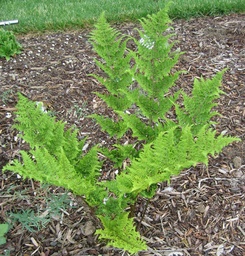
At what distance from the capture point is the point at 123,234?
2203 millimetres

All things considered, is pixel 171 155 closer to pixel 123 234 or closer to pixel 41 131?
pixel 123 234

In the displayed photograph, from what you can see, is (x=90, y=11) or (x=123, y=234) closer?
(x=123, y=234)

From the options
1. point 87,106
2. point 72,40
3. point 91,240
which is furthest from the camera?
point 72,40

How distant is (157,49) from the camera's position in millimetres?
2486

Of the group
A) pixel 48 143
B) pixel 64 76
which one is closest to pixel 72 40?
pixel 64 76

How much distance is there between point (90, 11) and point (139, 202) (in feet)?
10.6

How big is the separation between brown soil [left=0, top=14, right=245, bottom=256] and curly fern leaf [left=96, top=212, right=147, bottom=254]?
0.41 metres

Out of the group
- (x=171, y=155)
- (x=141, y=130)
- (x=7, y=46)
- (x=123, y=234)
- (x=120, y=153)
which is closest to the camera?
(x=171, y=155)

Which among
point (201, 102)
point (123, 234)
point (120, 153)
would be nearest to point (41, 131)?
point (120, 153)

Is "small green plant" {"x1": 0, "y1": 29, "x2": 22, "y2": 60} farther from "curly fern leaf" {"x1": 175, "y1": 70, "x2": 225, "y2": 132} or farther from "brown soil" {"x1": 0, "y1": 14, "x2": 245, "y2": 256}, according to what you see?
"curly fern leaf" {"x1": 175, "y1": 70, "x2": 225, "y2": 132}

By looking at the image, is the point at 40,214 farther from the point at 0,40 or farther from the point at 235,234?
the point at 0,40

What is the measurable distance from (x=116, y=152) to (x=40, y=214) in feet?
2.28

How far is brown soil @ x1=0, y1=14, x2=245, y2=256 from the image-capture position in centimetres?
266

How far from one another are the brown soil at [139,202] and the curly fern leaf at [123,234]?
16.0 inches
